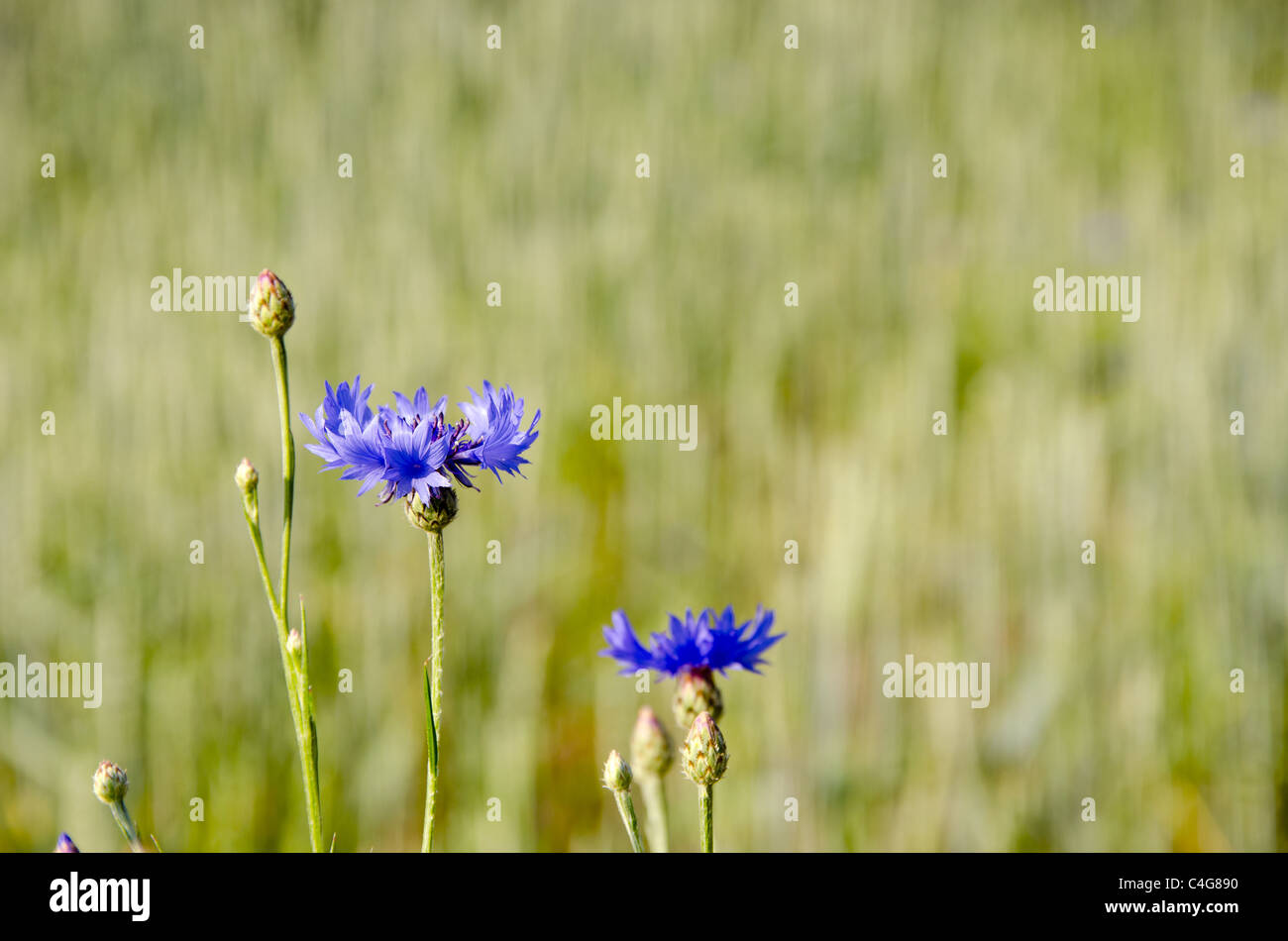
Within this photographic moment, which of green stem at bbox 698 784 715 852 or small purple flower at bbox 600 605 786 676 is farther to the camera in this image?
small purple flower at bbox 600 605 786 676

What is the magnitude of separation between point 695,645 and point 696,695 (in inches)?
2.0

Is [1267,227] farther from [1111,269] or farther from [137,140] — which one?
[137,140]

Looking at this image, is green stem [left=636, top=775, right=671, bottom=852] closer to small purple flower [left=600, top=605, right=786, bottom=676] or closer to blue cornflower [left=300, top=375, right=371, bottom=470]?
small purple flower [left=600, top=605, right=786, bottom=676]

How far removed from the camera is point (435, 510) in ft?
2.61

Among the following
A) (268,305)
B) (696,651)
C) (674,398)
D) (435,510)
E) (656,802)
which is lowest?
(656,802)

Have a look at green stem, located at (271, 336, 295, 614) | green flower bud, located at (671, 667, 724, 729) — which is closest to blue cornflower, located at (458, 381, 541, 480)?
green stem, located at (271, 336, 295, 614)

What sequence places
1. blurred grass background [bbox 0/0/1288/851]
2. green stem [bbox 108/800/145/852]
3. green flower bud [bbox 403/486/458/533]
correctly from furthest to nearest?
1. blurred grass background [bbox 0/0/1288/851]
2. green flower bud [bbox 403/486/458/533]
3. green stem [bbox 108/800/145/852]

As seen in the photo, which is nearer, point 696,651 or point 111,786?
point 111,786

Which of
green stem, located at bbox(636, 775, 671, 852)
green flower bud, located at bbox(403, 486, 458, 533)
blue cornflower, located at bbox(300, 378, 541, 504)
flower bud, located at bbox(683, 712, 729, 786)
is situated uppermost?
blue cornflower, located at bbox(300, 378, 541, 504)

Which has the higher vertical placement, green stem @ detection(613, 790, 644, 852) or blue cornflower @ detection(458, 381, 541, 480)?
blue cornflower @ detection(458, 381, 541, 480)

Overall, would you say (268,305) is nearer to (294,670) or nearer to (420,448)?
(420,448)

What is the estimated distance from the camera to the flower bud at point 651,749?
861mm

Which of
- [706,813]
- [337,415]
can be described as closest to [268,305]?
[337,415]

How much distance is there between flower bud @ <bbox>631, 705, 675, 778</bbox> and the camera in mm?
861
